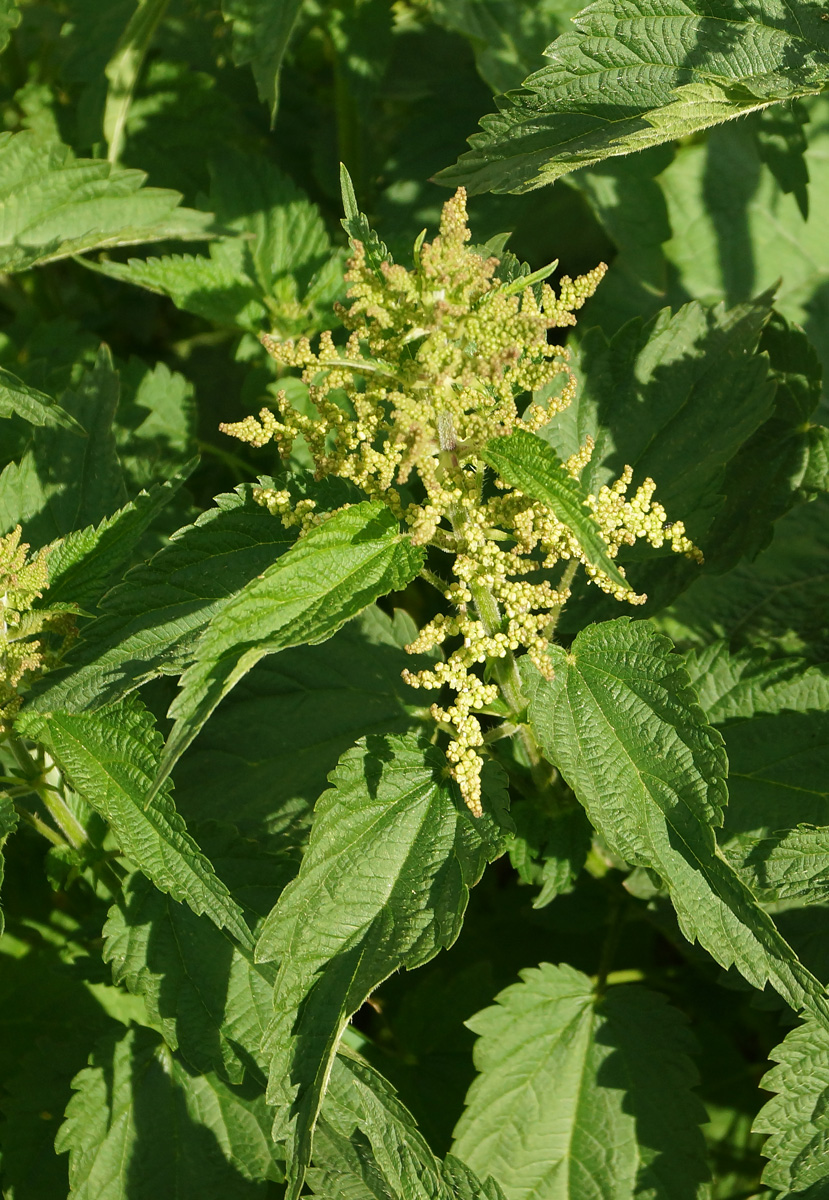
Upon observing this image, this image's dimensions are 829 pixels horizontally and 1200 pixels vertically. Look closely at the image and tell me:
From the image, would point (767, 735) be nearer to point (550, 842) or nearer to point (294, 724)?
point (550, 842)

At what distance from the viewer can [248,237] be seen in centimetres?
310

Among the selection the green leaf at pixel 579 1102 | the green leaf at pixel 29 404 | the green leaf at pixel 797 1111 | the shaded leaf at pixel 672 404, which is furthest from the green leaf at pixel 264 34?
the green leaf at pixel 797 1111

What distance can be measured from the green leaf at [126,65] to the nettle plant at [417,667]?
2 centimetres

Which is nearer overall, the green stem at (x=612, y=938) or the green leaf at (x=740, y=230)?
the green stem at (x=612, y=938)

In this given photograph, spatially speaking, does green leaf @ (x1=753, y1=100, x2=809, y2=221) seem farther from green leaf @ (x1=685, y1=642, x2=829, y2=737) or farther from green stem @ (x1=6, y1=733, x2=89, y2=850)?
green stem @ (x1=6, y1=733, x2=89, y2=850)

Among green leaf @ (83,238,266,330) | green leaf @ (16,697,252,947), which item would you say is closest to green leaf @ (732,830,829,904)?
green leaf @ (16,697,252,947)

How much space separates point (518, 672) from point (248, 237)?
173cm

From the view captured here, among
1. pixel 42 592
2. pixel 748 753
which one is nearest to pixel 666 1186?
pixel 748 753

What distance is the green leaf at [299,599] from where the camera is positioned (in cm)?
158

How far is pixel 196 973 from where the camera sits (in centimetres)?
230

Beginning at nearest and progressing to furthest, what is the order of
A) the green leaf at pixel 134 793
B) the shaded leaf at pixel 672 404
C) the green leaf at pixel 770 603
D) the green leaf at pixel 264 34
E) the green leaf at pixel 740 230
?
the green leaf at pixel 134 793, the shaded leaf at pixel 672 404, the green leaf at pixel 264 34, the green leaf at pixel 770 603, the green leaf at pixel 740 230

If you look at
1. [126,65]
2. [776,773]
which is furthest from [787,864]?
[126,65]

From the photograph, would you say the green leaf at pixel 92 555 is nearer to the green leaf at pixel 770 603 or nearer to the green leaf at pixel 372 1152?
the green leaf at pixel 372 1152

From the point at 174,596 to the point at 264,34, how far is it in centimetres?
192
